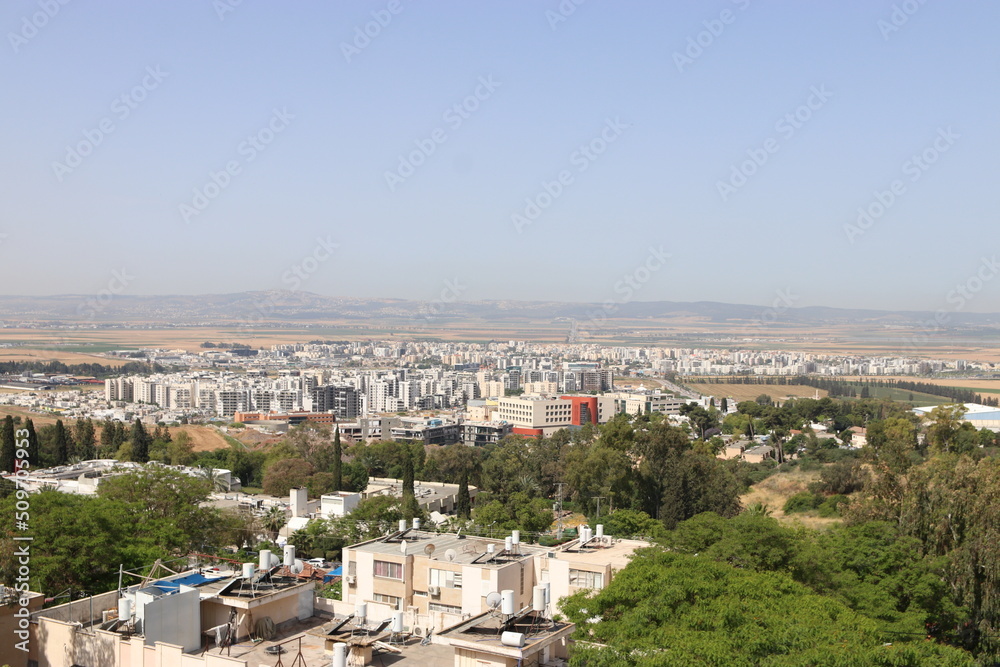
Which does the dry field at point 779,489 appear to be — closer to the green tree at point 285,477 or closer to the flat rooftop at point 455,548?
the flat rooftop at point 455,548

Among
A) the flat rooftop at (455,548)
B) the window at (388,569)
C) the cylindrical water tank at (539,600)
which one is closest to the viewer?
the cylindrical water tank at (539,600)

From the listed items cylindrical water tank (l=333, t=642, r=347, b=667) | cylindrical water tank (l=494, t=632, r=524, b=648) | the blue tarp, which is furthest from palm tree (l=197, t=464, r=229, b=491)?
cylindrical water tank (l=494, t=632, r=524, b=648)

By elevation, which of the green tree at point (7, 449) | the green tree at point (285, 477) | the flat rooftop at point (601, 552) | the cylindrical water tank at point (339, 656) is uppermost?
the cylindrical water tank at point (339, 656)

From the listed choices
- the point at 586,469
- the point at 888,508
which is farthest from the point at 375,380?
the point at 888,508

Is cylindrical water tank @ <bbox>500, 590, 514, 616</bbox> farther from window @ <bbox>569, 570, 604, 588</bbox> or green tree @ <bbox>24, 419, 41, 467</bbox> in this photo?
green tree @ <bbox>24, 419, 41, 467</bbox>

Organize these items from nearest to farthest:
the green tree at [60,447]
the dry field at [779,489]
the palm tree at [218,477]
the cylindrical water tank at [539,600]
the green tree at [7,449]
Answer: the cylindrical water tank at [539,600], the dry field at [779,489], the green tree at [7,449], the palm tree at [218,477], the green tree at [60,447]

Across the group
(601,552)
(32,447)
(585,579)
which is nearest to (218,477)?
(32,447)

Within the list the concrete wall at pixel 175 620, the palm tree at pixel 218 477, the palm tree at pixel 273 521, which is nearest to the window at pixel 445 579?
the concrete wall at pixel 175 620
